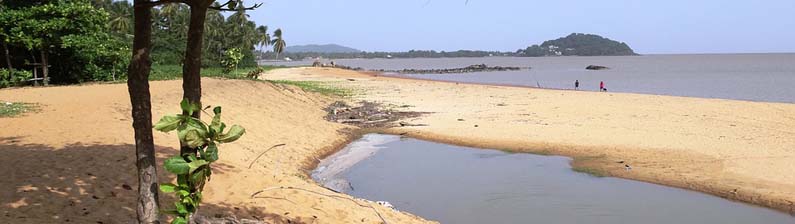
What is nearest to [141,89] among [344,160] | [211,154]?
[211,154]

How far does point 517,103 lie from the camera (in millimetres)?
25266

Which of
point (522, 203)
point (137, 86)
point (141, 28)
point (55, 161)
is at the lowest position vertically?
point (522, 203)

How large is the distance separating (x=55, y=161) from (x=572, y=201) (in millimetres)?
7429

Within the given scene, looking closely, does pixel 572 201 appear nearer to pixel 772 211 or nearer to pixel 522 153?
pixel 772 211

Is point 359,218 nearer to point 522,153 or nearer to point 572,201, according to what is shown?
point 572,201

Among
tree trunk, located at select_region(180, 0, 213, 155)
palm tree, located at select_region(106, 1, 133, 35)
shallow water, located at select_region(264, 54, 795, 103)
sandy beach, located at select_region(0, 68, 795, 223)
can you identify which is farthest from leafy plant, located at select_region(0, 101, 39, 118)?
palm tree, located at select_region(106, 1, 133, 35)

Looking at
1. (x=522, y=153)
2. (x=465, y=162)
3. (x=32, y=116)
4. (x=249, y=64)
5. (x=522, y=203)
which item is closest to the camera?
(x=522, y=203)

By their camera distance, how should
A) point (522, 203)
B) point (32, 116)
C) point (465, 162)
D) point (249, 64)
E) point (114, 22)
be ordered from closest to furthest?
point (522, 203), point (32, 116), point (465, 162), point (114, 22), point (249, 64)

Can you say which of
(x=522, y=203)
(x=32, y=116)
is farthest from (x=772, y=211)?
(x=32, y=116)

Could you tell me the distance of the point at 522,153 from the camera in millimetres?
13758

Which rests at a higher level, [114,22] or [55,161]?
[114,22]

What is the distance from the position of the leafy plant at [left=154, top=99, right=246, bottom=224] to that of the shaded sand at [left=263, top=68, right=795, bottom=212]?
329 inches

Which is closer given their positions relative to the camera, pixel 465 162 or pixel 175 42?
pixel 465 162

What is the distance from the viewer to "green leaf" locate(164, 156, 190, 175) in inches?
175
